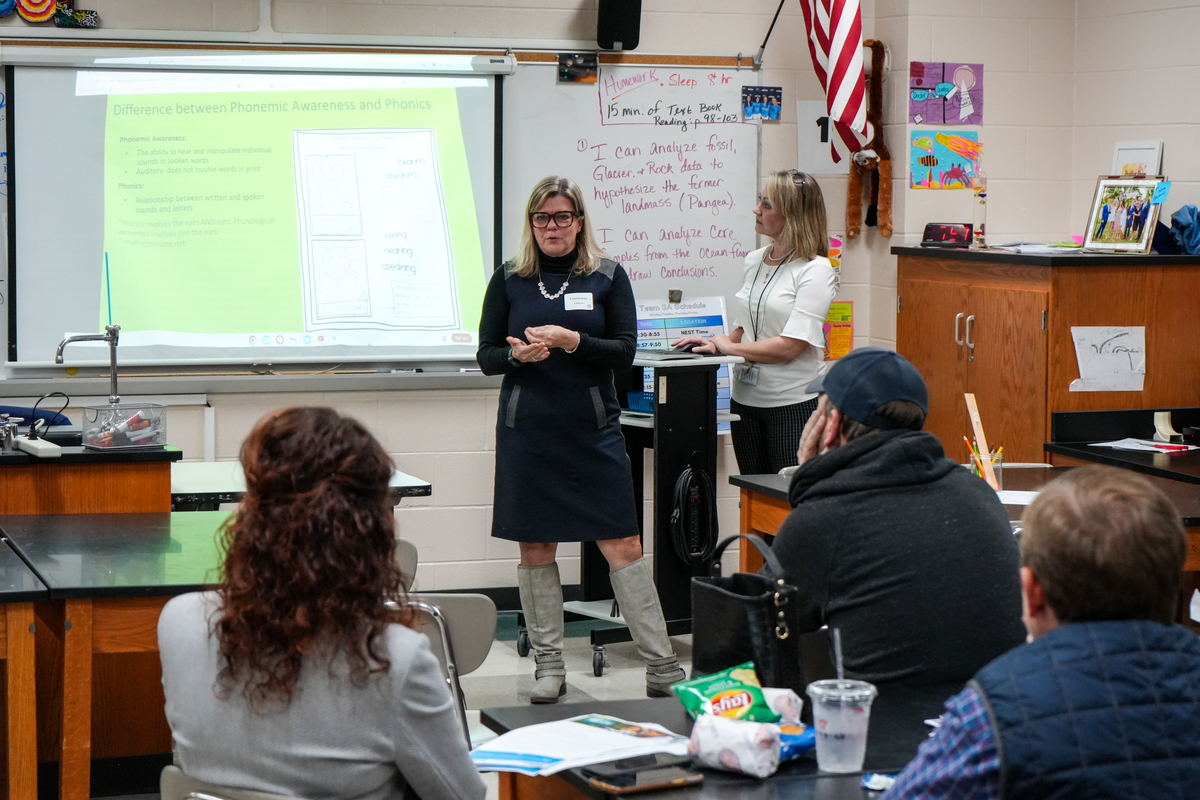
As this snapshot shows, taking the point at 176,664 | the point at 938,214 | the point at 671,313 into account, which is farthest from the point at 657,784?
the point at 938,214

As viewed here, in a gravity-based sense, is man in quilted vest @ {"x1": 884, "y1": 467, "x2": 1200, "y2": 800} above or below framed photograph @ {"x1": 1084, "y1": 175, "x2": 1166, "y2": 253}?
below

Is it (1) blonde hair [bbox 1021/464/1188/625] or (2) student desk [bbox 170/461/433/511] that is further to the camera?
(2) student desk [bbox 170/461/433/511]

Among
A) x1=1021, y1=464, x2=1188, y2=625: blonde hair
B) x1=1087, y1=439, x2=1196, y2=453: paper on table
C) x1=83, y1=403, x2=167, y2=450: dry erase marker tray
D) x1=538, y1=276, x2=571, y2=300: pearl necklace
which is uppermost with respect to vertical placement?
x1=538, y1=276, x2=571, y2=300: pearl necklace

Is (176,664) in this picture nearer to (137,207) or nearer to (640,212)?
(137,207)

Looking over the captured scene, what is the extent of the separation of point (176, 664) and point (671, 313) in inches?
144

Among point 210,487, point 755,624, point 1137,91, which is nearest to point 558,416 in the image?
point 210,487

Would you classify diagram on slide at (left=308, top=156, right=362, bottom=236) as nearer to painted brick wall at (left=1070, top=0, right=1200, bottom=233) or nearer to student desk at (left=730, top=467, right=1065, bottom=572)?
student desk at (left=730, top=467, right=1065, bottom=572)

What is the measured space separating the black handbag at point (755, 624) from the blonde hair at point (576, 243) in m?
2.05

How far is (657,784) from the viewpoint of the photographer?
1.57m

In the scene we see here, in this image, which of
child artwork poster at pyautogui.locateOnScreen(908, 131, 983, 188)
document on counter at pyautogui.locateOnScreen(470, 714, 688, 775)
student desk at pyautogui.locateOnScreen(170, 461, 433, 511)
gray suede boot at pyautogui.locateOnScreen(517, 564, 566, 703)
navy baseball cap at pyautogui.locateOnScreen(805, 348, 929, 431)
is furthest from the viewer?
child artwork poster at pyautogui.locateOnScreen(908, 131, 983, 188)

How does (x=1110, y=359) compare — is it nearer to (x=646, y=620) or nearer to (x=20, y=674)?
(x=646, y=620)

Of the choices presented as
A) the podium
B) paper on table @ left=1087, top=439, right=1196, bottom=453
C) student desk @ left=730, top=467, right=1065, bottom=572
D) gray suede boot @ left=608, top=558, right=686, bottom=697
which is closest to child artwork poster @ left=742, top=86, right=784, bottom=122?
the podium

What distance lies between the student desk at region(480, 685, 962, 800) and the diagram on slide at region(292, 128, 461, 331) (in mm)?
2959

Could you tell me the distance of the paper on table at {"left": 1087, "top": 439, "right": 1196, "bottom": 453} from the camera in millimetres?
3881
